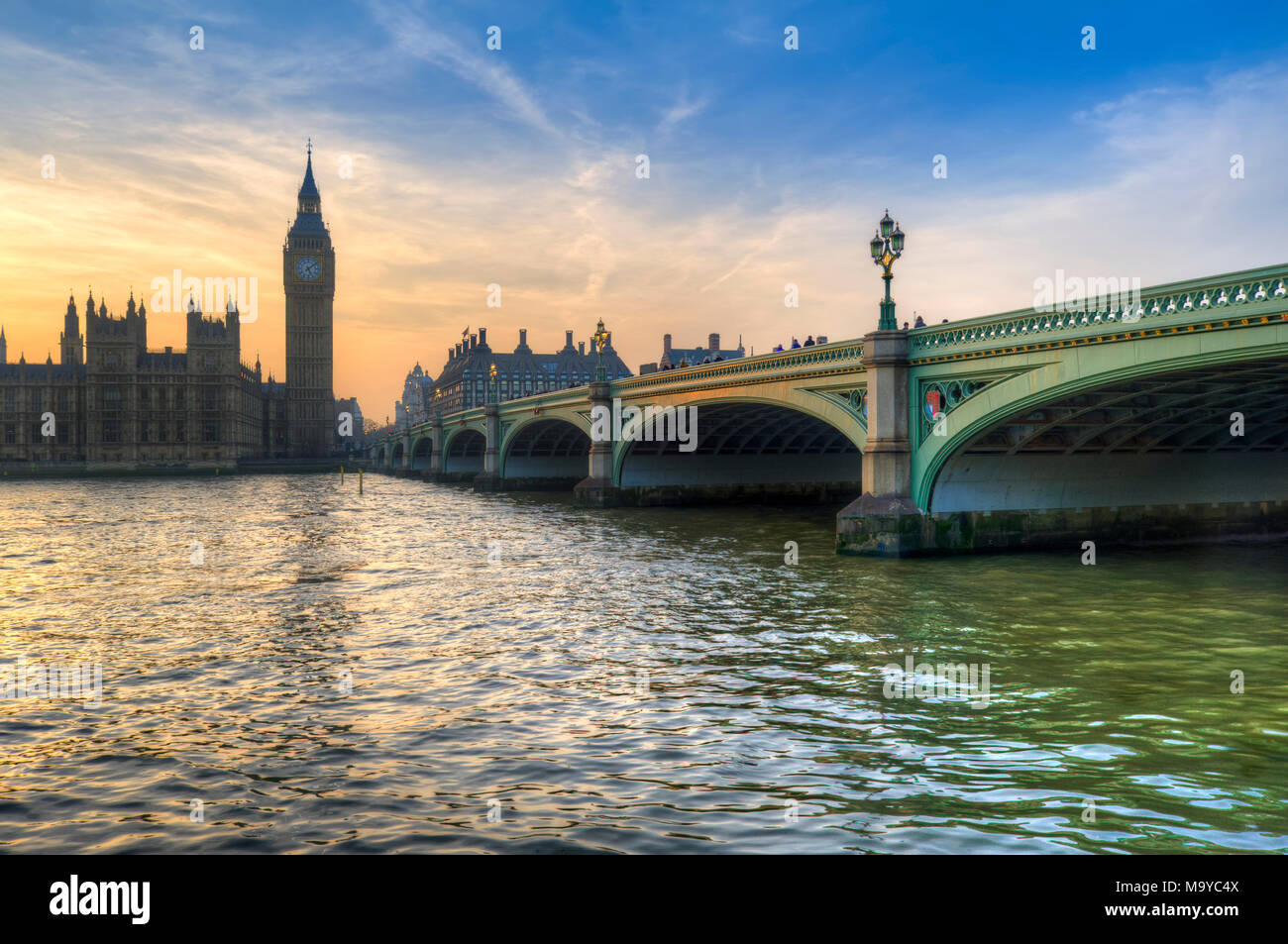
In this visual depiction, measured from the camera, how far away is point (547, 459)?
77125mm

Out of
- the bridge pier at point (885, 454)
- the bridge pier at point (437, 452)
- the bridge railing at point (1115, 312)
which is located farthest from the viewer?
the bridge pier at point (437, 452)

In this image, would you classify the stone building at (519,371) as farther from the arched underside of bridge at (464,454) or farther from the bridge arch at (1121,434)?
the bridge arch at (1121,434)

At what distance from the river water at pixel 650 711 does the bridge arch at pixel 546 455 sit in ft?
159

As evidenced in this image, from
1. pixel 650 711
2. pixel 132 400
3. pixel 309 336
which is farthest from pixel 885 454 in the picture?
pixel 309 336

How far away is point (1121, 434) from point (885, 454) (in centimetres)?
743

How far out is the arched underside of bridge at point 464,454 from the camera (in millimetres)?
99125

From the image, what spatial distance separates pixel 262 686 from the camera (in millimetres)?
11938

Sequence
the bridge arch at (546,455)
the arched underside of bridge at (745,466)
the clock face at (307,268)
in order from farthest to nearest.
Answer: the clock face at (307,268) → the bridge arch at (546,455) → the arched underside of bridge at (745,466)

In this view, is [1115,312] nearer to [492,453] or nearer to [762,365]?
[762,365]

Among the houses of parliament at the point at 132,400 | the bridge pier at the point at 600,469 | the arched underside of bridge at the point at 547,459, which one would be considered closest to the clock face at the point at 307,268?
the houses of parliament at the point at 132,400

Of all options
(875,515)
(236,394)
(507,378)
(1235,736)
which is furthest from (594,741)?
(507,378)

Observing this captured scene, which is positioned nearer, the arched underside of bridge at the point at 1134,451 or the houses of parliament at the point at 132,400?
the arched underside of bridge at the point at 1134,451
